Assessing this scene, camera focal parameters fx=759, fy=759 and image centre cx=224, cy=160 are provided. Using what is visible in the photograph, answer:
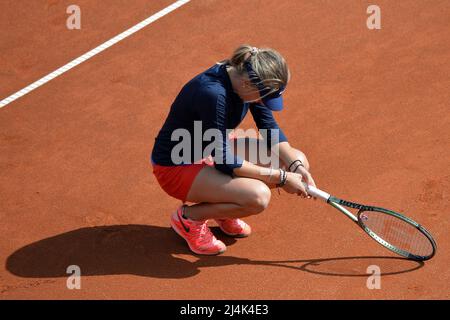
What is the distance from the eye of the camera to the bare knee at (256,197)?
4867 mm

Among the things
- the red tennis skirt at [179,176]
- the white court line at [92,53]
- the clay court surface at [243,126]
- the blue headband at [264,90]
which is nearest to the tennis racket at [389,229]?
the clay court surface at [243,126]

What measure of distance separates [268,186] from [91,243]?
52.5 inches

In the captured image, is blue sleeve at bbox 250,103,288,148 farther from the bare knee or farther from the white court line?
the white court line

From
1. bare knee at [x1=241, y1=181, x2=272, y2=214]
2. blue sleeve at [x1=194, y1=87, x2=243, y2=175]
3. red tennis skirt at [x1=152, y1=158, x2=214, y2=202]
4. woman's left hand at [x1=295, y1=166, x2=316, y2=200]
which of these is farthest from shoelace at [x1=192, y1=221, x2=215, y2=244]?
woman's left hand at [x1=295, y1=166, x2=316, y2=200]

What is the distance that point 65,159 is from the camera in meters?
6.21

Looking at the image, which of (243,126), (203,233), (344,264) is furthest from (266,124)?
(243,126)

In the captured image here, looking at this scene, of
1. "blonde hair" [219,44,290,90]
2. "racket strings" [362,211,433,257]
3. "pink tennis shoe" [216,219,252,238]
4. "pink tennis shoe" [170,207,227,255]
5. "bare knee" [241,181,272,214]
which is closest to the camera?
"blonde hair" [219,44,290,90]

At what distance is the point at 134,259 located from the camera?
5227 millimetres

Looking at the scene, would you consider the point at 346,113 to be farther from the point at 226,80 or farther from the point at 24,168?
the point at 24,168

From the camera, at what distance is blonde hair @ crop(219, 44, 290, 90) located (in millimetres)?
4645

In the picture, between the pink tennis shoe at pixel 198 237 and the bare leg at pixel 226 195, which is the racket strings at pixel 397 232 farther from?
the pink tennis shoe at pixel 198 237

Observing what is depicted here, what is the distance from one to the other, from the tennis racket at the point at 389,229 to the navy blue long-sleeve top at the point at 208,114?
2.06 feet

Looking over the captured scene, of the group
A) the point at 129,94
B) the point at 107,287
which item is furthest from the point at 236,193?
the point at 129,94
